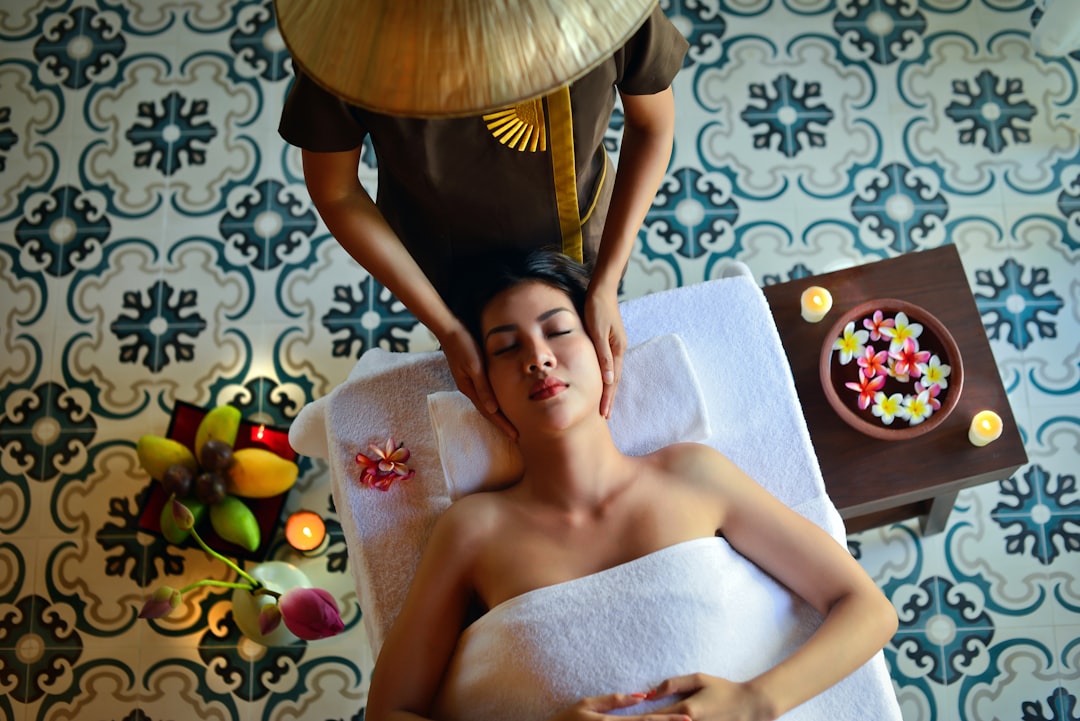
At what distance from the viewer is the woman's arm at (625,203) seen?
1.35 metres

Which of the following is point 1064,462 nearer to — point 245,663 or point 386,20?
point 245,663

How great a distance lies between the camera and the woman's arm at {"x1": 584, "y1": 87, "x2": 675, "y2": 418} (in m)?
1.35

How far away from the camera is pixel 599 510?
1.50 m

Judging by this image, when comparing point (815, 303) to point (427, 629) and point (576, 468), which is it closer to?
point (576, 468)

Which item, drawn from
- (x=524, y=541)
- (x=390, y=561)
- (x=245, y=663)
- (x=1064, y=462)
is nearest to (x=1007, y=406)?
(x=1064, y=462)

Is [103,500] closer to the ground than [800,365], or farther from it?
farther from it

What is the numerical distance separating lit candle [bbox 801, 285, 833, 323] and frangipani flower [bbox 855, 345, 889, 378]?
4.8 inches

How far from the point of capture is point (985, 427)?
5.76 ft

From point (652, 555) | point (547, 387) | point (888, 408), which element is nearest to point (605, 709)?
point (652, 555)

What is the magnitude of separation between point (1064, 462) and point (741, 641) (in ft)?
4.38

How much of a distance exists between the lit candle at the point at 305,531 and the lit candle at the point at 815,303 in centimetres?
123

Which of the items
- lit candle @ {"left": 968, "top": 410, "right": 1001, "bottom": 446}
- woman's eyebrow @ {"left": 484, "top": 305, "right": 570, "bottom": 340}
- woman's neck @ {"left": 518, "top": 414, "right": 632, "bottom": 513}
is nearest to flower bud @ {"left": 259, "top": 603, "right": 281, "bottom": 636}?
woman's neck @ {"left": 518, "top": 414, "right": 632, "bottom": 513}

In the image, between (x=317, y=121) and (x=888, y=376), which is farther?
(x=888, y=376)

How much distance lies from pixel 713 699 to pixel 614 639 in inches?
6.5
